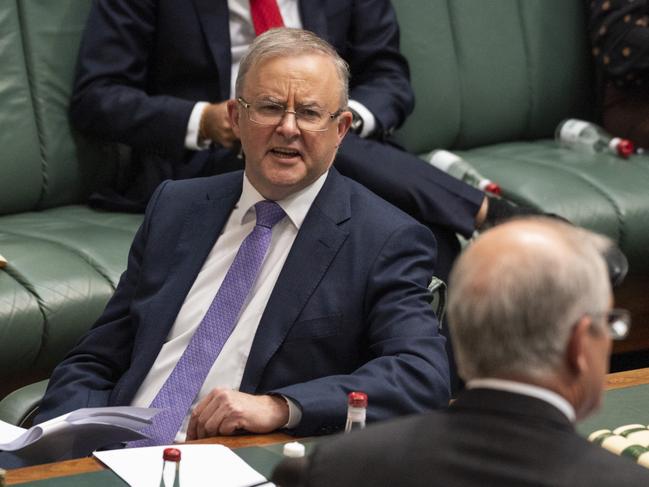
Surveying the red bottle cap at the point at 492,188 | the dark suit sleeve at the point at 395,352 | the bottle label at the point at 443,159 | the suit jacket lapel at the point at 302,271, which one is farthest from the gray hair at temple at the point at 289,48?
the bottle label at the point at 443,159

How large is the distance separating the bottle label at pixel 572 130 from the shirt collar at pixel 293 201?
2.13 metres

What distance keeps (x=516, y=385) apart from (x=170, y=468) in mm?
724

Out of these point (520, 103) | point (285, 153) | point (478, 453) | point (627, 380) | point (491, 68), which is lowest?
point (520, 103)

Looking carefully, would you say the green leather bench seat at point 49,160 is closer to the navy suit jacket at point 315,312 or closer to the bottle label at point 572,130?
the navy suit jacket at point 315,312

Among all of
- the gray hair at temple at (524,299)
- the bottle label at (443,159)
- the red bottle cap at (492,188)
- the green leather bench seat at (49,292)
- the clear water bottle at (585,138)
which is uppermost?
the gray hair at temple at (524,299)

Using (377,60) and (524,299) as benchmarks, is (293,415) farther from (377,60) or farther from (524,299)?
(377,60)

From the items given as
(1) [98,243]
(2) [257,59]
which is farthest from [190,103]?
(2) [257,59]

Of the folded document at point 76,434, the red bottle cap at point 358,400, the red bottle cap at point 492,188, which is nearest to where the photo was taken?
the red bottle cap at point 358,400

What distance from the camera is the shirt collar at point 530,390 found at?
4.17 ft

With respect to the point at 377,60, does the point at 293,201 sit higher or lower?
higher

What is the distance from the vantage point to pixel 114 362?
8.22 feet

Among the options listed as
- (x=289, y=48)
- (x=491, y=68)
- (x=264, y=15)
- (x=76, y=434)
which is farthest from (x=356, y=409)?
(x=491, y=68)

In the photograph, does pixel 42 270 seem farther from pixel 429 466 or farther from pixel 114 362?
pixel 429 466

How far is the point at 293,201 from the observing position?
2.48 meters
